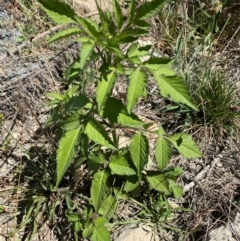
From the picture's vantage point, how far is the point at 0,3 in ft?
9.57

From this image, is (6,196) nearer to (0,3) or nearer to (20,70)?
(20,70)

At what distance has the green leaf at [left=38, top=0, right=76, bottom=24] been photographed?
144 centimetres

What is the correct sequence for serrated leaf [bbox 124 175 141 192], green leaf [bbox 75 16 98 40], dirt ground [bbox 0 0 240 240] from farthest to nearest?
dirt ground [bbox 0 0 240 240]
serrated leaf [bbox 124 175 141 192]
green leaf [bbox 75 16 98 40]

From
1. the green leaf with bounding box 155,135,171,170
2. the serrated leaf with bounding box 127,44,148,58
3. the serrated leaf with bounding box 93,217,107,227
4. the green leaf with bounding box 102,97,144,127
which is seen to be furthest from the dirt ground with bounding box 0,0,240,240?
the serrated leaf with bounding box 127,44,148,58

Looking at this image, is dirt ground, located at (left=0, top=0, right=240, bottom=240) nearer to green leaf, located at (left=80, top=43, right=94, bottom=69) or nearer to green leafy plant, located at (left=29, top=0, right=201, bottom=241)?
green leafy plant, located at (left=29, top=0, right=201, bottom=241)

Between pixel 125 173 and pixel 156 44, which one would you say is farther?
pixel 156 44

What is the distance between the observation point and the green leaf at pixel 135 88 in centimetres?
149

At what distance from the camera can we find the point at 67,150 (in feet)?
5.32

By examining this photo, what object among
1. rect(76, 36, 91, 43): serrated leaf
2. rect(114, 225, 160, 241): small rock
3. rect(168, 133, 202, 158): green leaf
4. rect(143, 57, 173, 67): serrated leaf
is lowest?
rect(114, 225, 160, 241): small rock

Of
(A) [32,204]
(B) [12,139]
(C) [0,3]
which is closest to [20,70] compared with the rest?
(B) [12,139]

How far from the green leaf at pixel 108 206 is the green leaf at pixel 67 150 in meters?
0.44

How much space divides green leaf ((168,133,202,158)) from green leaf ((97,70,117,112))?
1.52 feet

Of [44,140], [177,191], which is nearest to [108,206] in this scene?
[177,191]

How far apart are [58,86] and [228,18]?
1173 mm
